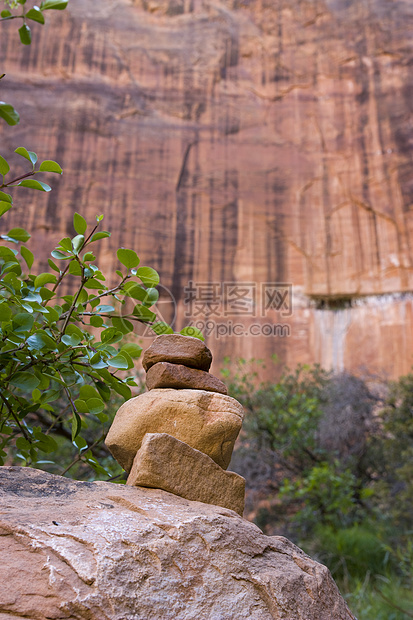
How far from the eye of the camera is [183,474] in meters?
1.75

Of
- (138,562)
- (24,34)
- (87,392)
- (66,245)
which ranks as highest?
(24,34)

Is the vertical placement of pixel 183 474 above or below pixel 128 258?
below

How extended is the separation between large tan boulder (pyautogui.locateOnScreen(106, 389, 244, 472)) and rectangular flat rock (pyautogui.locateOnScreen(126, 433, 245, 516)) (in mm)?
111

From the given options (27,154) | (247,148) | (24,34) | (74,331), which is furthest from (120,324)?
(247,148)

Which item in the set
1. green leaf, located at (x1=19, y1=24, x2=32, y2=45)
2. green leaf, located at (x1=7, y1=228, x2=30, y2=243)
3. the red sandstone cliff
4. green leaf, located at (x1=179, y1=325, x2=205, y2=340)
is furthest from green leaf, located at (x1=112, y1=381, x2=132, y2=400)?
the red sandstone cliff

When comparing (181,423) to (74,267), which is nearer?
(74,267)

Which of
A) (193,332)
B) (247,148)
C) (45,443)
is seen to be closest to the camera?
(45,443)

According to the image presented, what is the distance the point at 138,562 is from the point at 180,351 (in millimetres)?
915

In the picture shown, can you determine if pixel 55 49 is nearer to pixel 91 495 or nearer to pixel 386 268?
pixel 386 268

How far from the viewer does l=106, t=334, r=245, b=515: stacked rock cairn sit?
1.71 m

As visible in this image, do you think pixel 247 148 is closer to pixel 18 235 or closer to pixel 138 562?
pixel 18 235

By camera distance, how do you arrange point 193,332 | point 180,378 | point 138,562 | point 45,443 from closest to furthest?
point 138,562 < point 45,443 < point 180,378 < point 193,332

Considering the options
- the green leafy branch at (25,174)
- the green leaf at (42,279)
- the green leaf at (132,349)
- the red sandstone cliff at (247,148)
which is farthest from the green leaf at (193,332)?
the red sandstone cliff at (247,148)

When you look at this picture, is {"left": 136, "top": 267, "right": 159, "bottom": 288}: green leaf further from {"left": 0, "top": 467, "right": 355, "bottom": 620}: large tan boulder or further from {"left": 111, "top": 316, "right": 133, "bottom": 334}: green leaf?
{"left": 0, "top": 467, "right": 355, "bottom": 620}: large tan boulder
